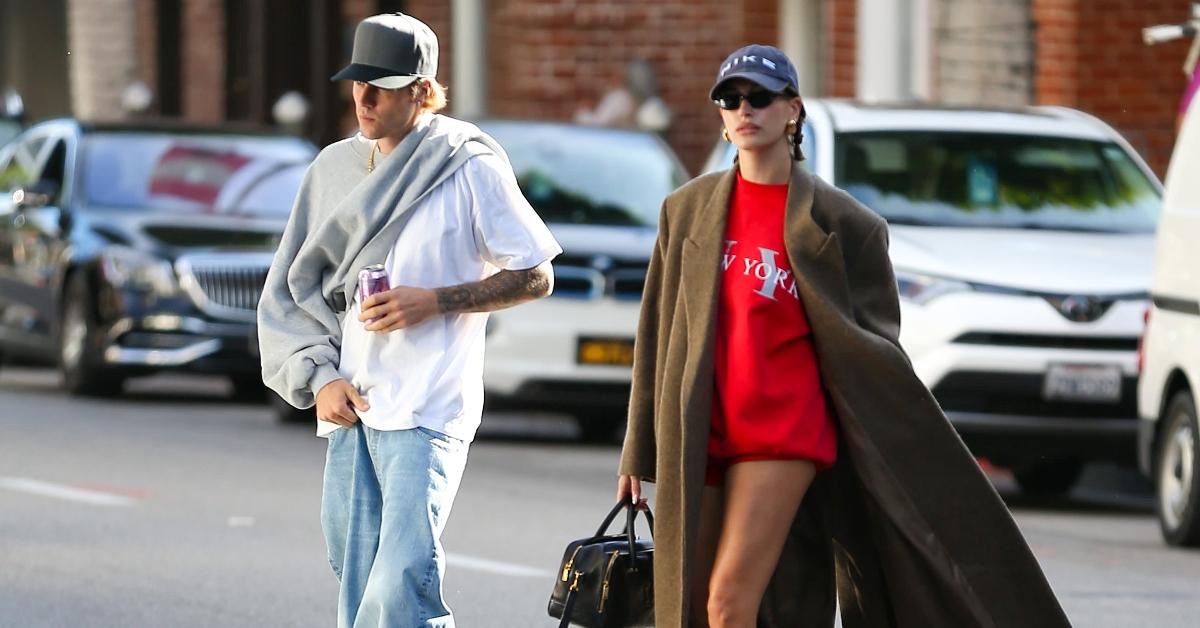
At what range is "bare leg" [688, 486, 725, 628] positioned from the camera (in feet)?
19.3

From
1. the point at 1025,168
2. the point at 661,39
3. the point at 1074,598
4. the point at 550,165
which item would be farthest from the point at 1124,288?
the point at 661,39

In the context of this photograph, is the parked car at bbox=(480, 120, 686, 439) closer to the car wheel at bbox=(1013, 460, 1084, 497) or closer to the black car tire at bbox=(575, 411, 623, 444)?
the black car tire at bbox=(575, 411, 623, 444)

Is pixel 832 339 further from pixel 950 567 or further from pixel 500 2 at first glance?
pixel 500 2

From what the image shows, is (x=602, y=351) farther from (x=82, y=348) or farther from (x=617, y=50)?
(x=617, y=50)

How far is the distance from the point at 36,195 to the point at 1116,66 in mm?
6781

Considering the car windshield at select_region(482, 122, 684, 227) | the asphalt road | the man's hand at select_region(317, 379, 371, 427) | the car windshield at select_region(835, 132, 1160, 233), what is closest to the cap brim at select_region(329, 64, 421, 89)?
the man's hand at select_region(317, 379, 371, 427)

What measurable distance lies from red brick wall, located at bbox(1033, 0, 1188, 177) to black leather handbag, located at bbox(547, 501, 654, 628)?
1178 cm

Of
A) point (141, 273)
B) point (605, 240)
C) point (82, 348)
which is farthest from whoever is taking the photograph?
point (82, 348)

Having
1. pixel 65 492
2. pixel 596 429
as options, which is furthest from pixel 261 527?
pixel 596 429

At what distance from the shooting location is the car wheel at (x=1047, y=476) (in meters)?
13.0

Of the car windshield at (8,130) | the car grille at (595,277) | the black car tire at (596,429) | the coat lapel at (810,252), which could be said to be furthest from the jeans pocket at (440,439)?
the car windshield at (8,130)

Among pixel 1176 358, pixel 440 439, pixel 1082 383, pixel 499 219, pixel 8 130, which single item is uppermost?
pixel 499 219

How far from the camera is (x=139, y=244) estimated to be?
1623 cm

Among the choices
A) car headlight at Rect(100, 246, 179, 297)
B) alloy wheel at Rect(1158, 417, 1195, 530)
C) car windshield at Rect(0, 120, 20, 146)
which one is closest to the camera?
alloy wheel at Rect(1158, 417, 1195, 530)
